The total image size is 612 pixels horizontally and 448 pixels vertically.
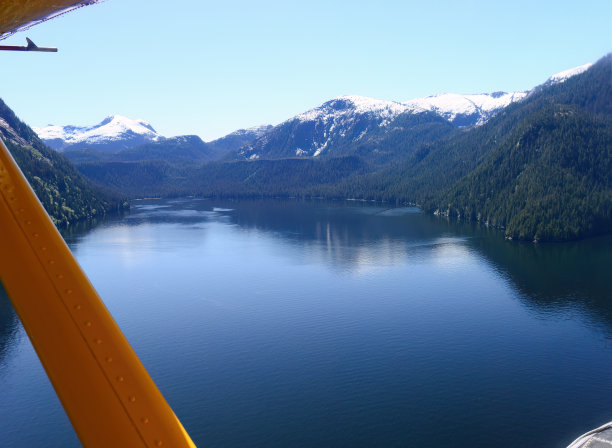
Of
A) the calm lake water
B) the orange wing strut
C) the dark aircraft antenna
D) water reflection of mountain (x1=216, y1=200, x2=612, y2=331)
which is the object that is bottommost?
the calm lake water

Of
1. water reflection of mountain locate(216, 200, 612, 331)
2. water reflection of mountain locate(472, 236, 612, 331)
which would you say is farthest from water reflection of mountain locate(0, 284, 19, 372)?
water reflection of mountain locate(472, 236, 612, 331)

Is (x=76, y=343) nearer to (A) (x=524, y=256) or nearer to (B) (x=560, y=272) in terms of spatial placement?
(B) (x=560, y=272)

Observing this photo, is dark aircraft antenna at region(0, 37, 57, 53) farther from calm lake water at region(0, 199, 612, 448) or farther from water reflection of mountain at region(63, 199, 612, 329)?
water reflection of mountain at region(63, 199, 612, 329)

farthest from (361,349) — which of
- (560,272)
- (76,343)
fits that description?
(560,272)

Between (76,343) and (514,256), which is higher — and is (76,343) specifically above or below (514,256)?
above

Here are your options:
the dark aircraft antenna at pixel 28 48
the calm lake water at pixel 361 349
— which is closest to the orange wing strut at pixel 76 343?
the dark aircraft antenna at pixel 28 48

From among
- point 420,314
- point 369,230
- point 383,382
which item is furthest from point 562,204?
point 383,382

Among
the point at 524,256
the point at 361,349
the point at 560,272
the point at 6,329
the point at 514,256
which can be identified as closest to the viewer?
the point at 361,349
